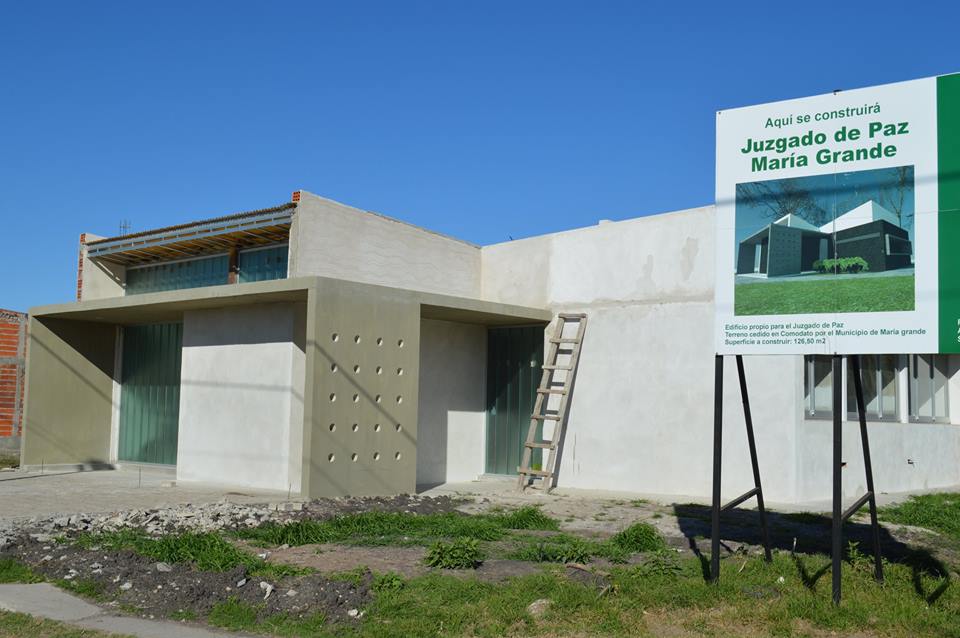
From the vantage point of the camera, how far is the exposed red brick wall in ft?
69.9

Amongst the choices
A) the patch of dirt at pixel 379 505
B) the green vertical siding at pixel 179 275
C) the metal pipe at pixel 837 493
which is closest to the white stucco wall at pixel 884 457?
the patch of dirt at pixel 379 505

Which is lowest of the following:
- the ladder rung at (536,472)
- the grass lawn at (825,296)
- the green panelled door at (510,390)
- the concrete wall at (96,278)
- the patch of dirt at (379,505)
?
the patch of dirt at (379,505)

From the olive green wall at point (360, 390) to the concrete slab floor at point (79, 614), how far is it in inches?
214

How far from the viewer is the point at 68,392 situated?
18.1m

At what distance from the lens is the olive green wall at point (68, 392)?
17406 mm

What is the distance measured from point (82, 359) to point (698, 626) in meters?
15.9

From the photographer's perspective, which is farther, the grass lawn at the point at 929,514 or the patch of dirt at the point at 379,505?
the patch of dirt at the point at 379,505

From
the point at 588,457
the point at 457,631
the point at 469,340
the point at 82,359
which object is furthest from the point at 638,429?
the point at 82,359

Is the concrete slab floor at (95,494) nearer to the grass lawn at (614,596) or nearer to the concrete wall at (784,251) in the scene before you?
the grass lawn at (614,596)

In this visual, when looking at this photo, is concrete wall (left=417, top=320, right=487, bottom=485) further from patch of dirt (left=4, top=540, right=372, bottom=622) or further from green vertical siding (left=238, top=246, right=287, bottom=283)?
patch of dirt (left=4, top=540, right=372, bottom=622)

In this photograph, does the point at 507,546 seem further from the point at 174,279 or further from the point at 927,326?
the point at 174,279

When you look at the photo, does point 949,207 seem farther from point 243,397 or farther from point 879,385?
point 243,397

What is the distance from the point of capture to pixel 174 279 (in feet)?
61.3

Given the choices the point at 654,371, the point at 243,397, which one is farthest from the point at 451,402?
the point at 654,371
